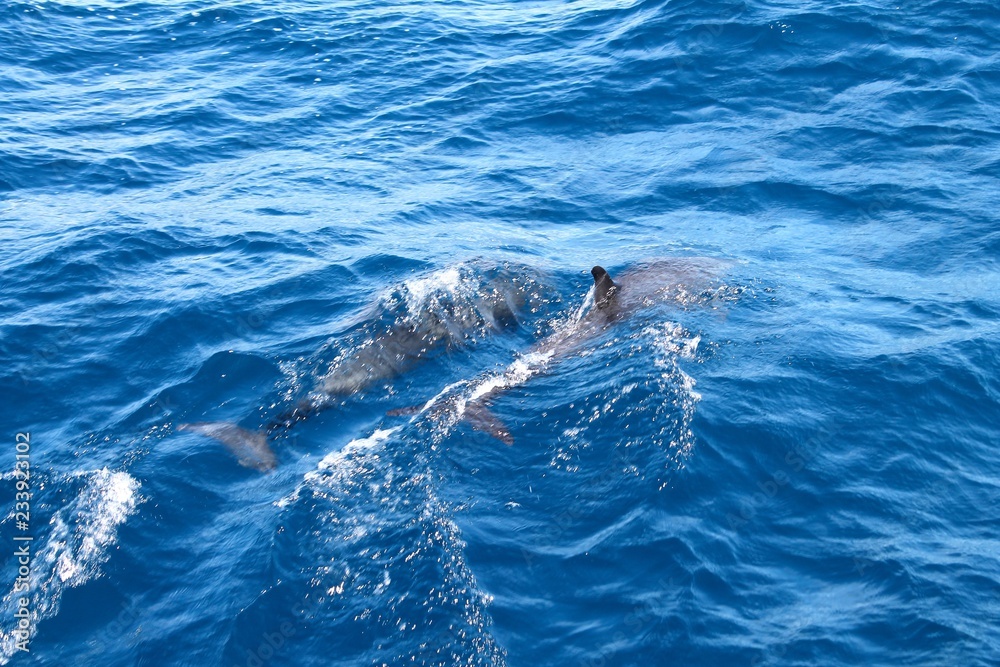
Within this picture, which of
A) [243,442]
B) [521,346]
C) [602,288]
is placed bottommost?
[521,346]

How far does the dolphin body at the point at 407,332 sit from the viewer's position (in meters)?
12.2

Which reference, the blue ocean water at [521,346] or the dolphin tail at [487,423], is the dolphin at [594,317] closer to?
the dolphin tail at [487,423]

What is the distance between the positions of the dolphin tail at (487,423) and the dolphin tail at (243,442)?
2.50m

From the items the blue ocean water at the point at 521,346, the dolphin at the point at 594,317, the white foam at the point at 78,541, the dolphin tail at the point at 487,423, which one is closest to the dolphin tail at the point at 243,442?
the blue ocean water at the point at 521,346

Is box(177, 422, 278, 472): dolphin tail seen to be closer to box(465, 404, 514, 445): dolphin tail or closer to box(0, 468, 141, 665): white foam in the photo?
box(0, 468, 141, 665): white foam

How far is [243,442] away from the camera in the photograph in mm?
12062

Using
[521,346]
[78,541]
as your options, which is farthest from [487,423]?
[78,541]

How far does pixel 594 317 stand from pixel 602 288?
60 centimetres

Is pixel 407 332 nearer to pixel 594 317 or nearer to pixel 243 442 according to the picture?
pixel 594 317

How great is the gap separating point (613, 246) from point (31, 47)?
64.3 feet

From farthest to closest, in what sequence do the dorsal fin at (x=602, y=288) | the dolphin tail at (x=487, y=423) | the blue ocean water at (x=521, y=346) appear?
the dorsal fin at (x=602, y=288), the dolphin tail at (x=487, y=423), the blue ocean water at (x=521, y=346)

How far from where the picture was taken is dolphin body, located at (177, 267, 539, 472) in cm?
1224

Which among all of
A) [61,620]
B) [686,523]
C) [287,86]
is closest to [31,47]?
[287,86]

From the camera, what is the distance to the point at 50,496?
1098cm
